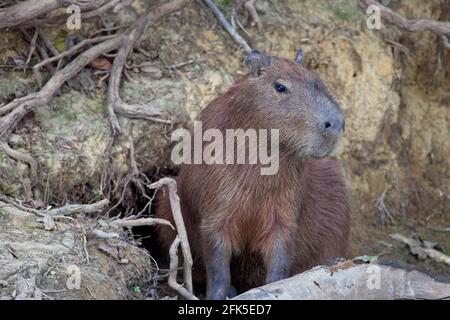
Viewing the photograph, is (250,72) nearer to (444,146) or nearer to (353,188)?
(353,188)

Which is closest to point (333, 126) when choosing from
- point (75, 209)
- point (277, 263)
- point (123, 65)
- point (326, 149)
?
point (326, 149)

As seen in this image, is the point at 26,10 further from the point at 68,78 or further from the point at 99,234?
the point at 99,234

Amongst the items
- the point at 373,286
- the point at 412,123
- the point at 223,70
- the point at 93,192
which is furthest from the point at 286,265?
the point at 412,123

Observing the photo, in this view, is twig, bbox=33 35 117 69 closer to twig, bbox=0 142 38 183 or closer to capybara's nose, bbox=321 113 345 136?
twig, bbox=0 142 38 183

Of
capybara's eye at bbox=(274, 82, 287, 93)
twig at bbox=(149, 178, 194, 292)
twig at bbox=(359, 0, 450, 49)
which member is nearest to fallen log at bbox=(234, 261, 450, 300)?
twig at bbox=(149, 178, 194, 292)

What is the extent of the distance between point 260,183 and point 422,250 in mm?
2699

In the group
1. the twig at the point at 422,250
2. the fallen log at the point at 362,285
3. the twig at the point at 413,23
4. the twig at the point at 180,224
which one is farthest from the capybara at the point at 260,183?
the twig at the point at 422,250

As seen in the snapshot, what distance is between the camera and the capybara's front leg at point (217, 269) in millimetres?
5945

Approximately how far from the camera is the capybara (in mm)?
5645

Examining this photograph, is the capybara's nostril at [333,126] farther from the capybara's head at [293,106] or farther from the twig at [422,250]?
the twig at [422,250]

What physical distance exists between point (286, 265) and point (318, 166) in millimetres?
1171

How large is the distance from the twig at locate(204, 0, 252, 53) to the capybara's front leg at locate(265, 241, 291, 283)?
217cm

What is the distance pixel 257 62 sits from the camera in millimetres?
5895

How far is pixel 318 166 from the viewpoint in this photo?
22.6 feet
